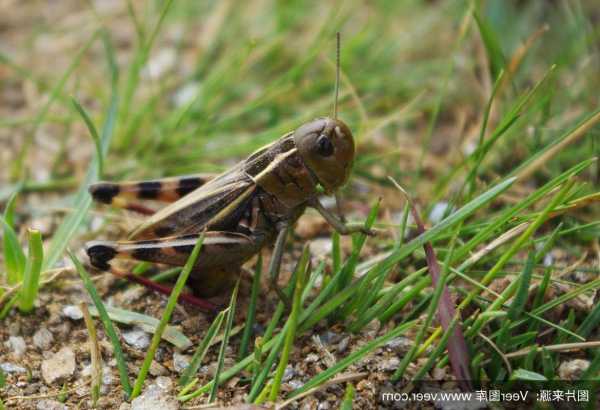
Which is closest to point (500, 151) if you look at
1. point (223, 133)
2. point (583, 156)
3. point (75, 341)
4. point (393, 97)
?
point (583, 156)

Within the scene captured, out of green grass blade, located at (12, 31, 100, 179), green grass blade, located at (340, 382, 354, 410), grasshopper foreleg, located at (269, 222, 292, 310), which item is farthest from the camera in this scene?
green grass blade, located at (12, 31, 100, 179)

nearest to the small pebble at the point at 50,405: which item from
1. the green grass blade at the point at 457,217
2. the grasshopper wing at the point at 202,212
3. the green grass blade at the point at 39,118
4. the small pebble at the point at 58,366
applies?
the small pebble at the point at 58,366

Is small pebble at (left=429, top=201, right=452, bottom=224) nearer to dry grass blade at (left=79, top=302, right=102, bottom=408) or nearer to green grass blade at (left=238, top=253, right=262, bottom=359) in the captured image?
green grass blade at (left=238, top=253, right=262, bottom=359)

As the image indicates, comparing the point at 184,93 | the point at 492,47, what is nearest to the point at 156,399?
the point at 492,47

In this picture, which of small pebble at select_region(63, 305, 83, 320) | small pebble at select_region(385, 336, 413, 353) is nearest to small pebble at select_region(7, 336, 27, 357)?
small pebble at select_region(63, 305, 83, 320)

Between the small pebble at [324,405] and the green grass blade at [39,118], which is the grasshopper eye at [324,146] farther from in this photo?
the green grass blade at [39,118]

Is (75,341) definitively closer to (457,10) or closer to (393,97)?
(393,97)
